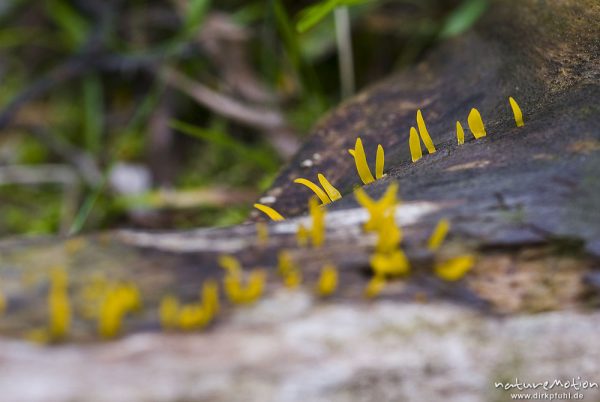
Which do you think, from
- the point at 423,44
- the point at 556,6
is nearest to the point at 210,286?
the point at 556,6

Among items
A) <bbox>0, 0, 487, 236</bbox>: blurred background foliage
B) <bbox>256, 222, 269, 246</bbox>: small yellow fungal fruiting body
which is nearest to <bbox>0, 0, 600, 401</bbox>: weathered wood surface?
<bbox>256, 222, 269, 246</bbox>: small yellow fungal fruiting body

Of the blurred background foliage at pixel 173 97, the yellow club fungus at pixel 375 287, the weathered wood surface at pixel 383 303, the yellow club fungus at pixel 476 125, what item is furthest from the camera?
the blurred background foliage at pixel 173 97

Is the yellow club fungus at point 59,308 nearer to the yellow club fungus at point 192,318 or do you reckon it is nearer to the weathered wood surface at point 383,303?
the weathered wood surface at point 383,303

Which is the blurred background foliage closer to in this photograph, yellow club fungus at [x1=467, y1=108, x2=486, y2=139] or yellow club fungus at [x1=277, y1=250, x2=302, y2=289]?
yellow club fungus at [x1=467, y1=108, x2=486, y2=139]

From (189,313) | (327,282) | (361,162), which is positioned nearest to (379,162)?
(361,162)

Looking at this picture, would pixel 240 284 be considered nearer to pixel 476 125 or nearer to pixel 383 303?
pixel 383 303

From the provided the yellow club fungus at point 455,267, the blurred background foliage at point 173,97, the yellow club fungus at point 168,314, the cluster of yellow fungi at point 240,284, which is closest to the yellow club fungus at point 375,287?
the cluster of yellow fungi at point 240,284
